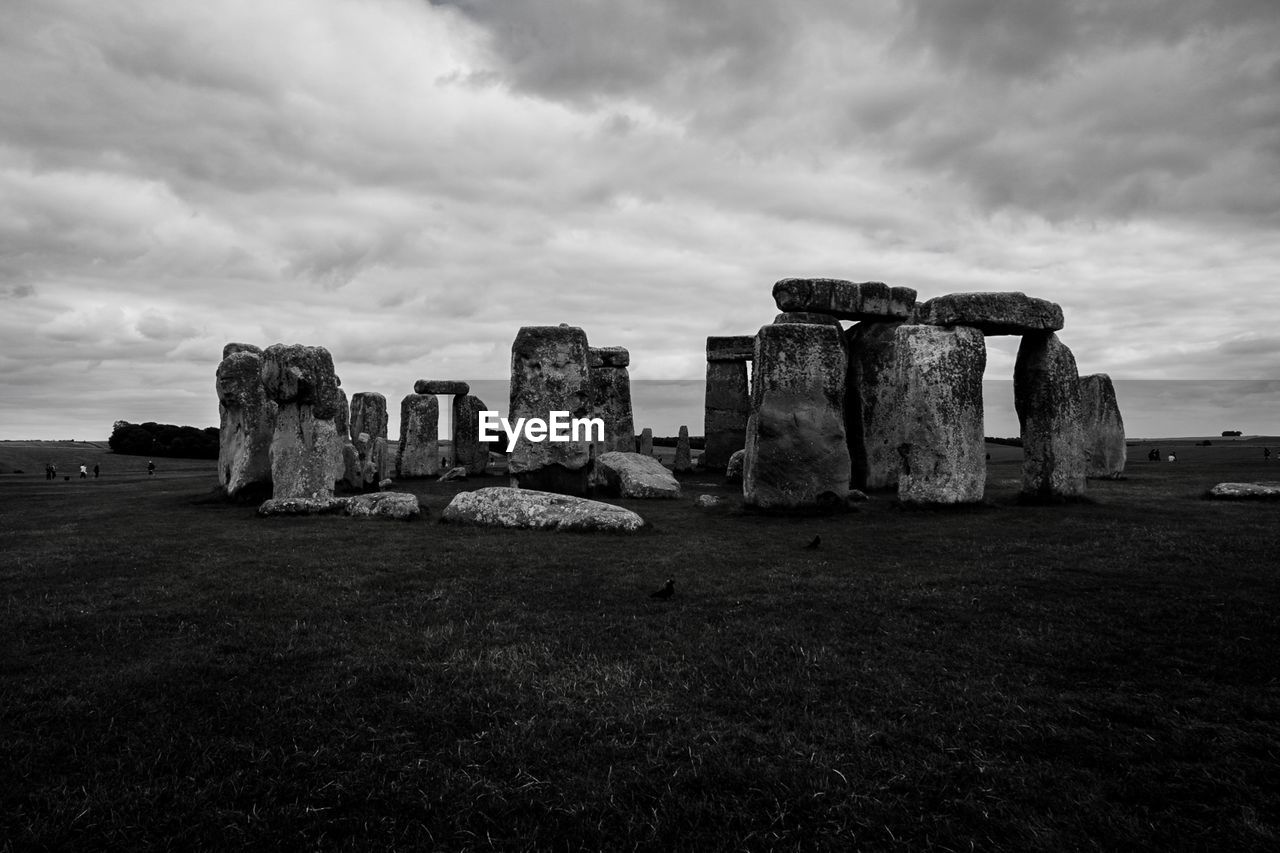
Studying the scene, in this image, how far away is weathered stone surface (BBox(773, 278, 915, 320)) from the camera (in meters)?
17.4

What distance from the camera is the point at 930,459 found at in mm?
13070

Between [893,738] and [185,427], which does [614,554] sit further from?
[185,427]

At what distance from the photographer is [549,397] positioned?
1658 centimetres

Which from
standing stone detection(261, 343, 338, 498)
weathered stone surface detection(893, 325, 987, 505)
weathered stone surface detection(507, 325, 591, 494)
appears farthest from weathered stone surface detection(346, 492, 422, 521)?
weathered stone surface detection(893, 325, 987, 505)

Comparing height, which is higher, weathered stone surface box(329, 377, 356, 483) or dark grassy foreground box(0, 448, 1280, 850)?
weathered stone surface box(329, 377, 356, 483)

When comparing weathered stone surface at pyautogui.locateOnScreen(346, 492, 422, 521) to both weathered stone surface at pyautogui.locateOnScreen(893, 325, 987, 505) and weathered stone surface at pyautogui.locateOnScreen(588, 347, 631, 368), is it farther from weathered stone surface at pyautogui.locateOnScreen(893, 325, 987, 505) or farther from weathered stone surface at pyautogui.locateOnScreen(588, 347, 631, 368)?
weathered stone surface at pyautogui.locateOnScreen(588, 347, 631, 368)

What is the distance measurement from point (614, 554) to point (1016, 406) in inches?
384

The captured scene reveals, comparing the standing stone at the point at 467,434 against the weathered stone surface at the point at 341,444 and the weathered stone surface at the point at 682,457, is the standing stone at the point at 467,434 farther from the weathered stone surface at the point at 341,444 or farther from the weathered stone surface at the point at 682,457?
the weathered stone surface at the point at 682,457

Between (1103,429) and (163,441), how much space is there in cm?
4225

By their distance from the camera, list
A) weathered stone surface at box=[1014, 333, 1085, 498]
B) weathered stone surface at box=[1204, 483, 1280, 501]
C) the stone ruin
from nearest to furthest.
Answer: the stone ruin
weathered stone surface at box=[1204, 483, 1280, 501]
weathered stone surface at box=[1014, 333, 1085, 498]

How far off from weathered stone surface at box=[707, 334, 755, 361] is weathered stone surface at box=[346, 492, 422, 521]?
1443 centimetres

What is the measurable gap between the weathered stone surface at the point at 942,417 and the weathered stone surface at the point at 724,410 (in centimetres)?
1198

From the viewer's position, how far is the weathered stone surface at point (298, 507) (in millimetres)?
13500

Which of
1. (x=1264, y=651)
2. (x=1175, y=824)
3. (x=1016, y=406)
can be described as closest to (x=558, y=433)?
(x=1016, y=406)
